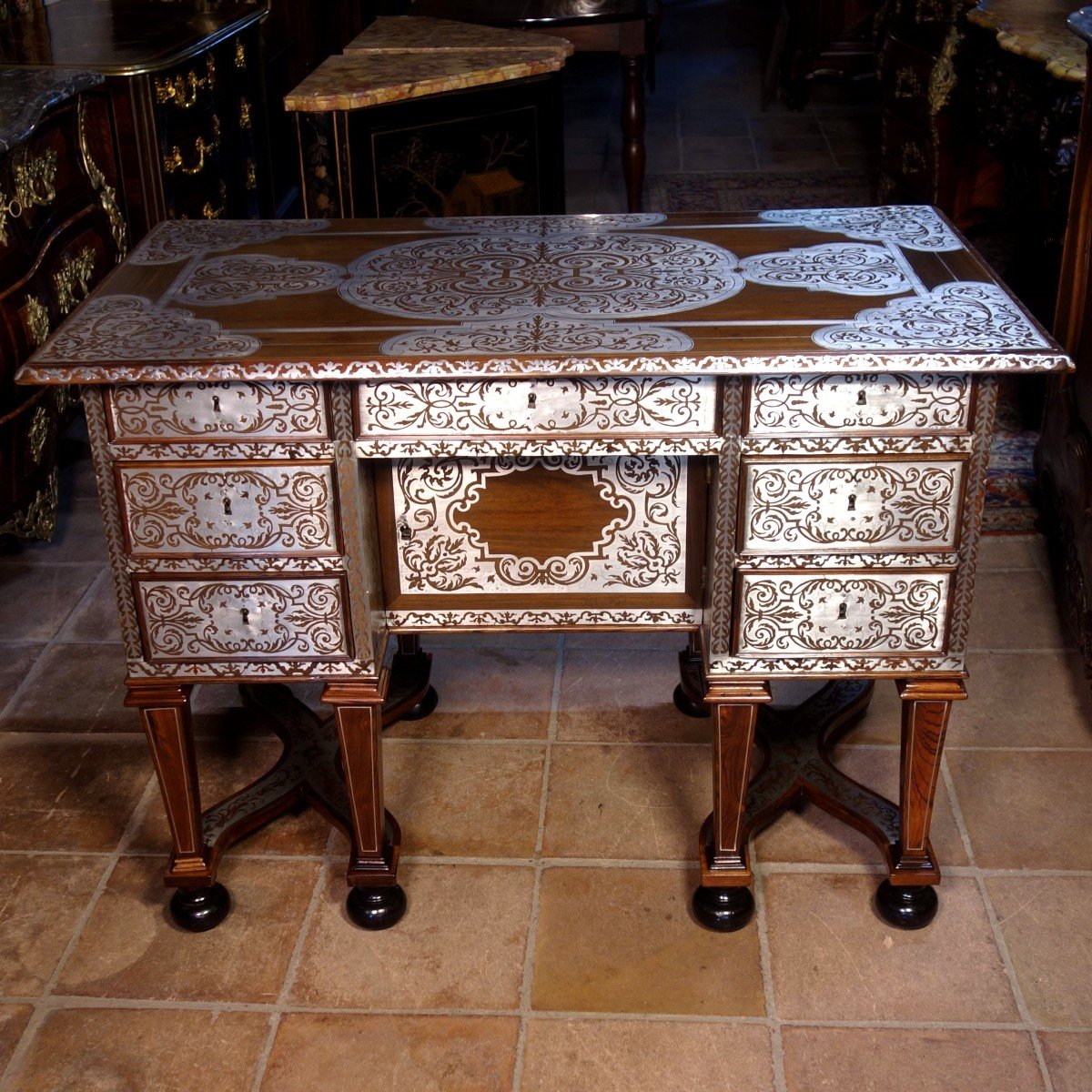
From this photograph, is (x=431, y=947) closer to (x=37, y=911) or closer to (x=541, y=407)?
(x=37, y=911)

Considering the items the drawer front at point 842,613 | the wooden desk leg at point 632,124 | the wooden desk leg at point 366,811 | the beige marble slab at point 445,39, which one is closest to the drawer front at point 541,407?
the drawer front at point 842,613

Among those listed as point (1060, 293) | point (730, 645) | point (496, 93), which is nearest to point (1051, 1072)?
point (730, 645)

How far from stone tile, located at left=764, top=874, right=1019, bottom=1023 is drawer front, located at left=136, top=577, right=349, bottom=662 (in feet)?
2.89

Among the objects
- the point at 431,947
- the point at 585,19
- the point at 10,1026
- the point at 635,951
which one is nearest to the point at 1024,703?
the point at 635,951

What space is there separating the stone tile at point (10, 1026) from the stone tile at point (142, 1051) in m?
0.03

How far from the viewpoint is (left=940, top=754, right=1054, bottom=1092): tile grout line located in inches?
78.9

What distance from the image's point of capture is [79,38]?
387 centimetres

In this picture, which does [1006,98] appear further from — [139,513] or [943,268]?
[139,513]

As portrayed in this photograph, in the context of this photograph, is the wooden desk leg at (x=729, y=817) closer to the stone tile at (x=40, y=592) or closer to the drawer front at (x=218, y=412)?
the drawer front at (x=218, y=412)

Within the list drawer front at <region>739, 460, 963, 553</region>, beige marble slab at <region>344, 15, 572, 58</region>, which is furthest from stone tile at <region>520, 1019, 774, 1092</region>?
beige marble slab at <region>344, 15, 572, 58</region>

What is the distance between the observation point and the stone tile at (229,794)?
2484 millimetres

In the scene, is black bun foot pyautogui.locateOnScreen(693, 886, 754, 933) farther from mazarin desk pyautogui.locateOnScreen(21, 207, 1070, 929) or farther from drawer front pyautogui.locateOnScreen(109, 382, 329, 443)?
drawer front pyautogui.locateOnScreen(109, 382, 329, 443)

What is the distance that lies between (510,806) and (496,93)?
2.42m

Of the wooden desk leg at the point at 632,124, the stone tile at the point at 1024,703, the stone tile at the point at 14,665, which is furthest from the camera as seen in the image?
the wooden desk leg at the point at 632,124
